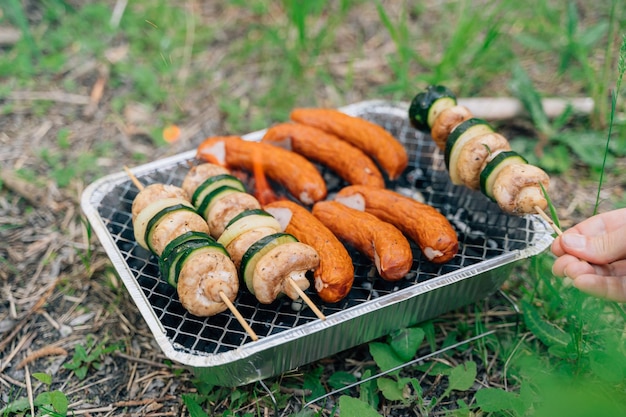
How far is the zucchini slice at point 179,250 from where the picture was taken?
3.29 meters

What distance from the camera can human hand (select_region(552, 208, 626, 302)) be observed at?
118 inches

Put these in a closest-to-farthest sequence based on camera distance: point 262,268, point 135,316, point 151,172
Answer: point 262,268 → point 135,316 → point 151,172

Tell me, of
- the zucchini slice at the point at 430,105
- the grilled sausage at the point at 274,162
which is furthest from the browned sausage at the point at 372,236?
the zucchini slice at the point at 430,105

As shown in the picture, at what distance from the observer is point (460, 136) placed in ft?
13.2

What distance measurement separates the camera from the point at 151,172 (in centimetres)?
443

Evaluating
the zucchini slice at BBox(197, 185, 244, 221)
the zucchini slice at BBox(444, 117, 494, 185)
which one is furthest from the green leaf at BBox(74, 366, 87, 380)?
the zucchini slice at BBox(444, 117, 494, 185)

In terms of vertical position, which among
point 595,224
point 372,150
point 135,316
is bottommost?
point 135,316

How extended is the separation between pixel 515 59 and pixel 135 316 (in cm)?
479

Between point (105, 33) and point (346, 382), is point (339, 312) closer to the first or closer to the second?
point (346, 382)

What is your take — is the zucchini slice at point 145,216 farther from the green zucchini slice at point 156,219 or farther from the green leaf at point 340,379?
the green leaf at point 340,379

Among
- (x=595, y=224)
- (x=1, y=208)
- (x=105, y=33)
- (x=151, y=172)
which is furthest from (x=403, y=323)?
(x=105, y=33)

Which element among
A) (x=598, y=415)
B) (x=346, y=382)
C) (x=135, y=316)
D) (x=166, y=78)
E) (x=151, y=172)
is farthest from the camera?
(x=166, y=78)

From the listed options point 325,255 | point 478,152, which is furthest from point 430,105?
point 325,255

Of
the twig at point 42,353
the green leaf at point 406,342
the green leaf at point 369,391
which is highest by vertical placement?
the green leaf at point 406,342
